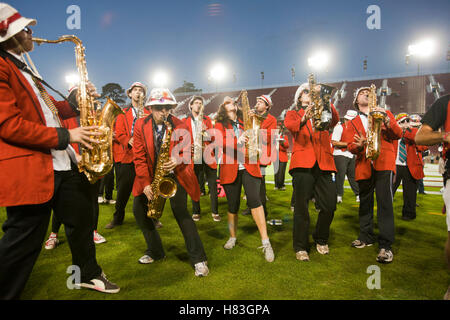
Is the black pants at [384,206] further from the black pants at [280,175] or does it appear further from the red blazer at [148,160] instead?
the black pants at [280,175]

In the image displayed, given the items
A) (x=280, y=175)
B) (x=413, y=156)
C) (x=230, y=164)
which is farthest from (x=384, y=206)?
(x=280, y=175)

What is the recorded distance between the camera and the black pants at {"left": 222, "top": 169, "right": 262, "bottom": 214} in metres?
3.85

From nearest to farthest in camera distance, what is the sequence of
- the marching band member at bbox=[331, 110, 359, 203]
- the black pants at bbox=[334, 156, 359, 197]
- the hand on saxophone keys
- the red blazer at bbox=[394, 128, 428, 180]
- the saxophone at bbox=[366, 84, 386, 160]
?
the hand on saxophone keys < the saxophone at bbox=[366, 84, 386, 160] < the red blazer at bbox=[394, 128, 428, 180] < the marching band member at bbox=[331, 110, 359, 203] < the black pants at bbox=[334, 156, 359, 197]

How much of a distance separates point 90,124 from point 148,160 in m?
0.87

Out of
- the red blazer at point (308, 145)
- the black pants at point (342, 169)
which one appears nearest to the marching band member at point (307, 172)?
the red blazer at point (308, 145)

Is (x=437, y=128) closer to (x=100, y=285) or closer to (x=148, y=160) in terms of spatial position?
(x=148, y=160)

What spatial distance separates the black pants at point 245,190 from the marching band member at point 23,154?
7.25ft

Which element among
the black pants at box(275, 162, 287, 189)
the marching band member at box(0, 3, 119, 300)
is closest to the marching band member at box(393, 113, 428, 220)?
the black pants at box(275, 162, 287, 189)

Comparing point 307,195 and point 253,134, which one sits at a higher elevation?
point 253,134

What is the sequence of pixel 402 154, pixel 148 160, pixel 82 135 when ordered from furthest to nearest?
pixel 402 154 → pixel 148 160 → pixel 82 135

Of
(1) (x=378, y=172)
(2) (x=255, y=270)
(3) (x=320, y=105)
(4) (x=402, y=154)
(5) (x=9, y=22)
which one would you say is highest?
(5) (x=9, y=22)

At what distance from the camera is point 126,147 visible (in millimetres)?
4832

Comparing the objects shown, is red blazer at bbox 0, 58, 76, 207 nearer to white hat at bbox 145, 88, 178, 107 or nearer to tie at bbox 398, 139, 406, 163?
white hat at bbox 145, 88, 178, 107

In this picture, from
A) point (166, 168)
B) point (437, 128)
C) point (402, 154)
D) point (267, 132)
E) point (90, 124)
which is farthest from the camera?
point (402, 154)
